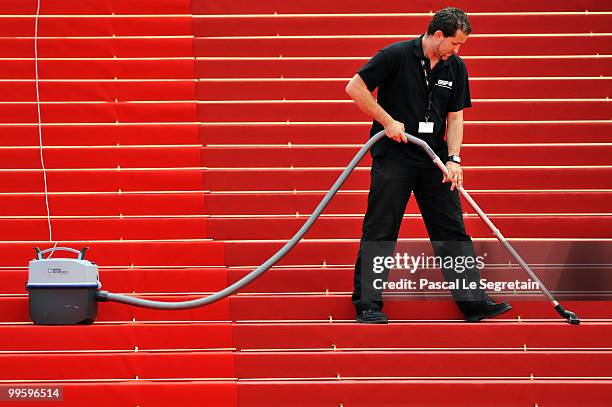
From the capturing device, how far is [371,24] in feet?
21.6

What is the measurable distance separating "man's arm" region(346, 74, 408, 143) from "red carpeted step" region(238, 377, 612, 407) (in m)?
1.08

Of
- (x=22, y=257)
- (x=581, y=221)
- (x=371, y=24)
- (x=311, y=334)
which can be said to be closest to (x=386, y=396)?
(x=311, y=334)

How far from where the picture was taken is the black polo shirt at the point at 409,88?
14.7ft

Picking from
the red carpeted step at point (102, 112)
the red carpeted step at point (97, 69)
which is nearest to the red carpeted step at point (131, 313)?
the red carpeted step at point (102, 112)

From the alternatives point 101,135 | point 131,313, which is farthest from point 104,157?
point 131,313

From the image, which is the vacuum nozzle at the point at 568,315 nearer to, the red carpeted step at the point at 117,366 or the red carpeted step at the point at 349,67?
the red carpeted step at the point at 117,366

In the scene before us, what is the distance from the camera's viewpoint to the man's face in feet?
14.4

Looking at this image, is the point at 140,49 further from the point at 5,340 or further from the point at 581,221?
the point at 581,221

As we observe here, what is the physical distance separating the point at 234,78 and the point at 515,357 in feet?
9.36

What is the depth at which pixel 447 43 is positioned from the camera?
4.42m

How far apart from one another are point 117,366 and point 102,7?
3199 mm

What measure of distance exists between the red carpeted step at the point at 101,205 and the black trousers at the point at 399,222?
1.30 meters

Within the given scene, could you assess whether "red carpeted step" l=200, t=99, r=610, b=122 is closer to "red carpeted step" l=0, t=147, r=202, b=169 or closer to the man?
"red carpeted step" l=0, t=147, r=202, b=169

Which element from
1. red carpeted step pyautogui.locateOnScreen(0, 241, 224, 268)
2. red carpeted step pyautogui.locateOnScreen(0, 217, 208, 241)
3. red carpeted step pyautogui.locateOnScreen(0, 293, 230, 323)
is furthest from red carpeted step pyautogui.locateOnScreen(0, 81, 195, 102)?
red carpeted step pyautogui.locateOnScreen(0, 293, 230, 323)
